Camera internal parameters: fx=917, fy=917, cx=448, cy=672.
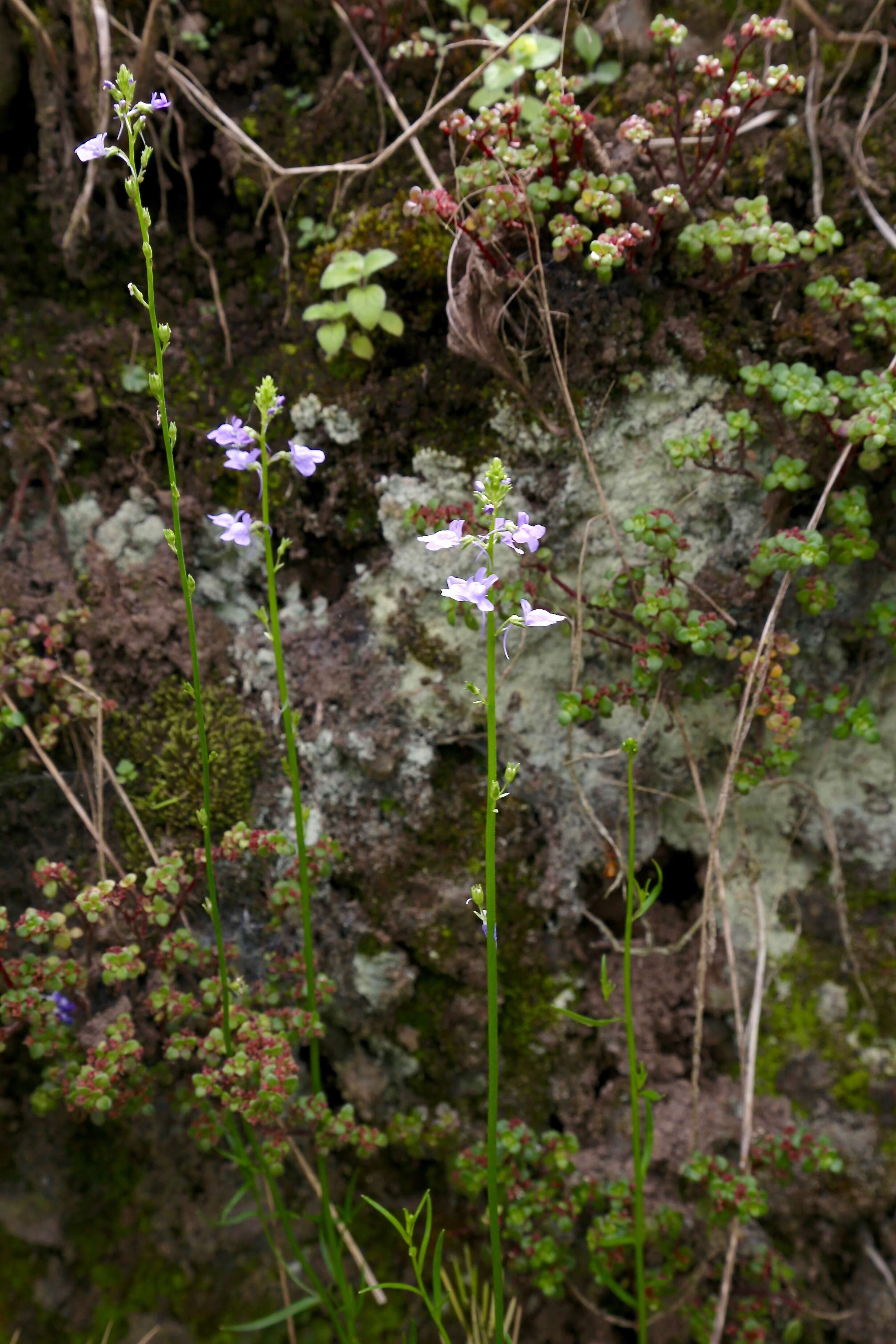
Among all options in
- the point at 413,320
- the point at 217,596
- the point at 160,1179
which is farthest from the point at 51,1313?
the point at 413,320

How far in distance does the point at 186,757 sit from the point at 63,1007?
64 cm

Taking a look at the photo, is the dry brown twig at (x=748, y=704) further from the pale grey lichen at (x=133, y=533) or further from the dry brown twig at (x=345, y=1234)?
the pale grey lichen at (x=133, y=533)

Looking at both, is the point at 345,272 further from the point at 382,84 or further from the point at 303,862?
the point at 303,862

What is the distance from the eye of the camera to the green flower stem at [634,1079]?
5.24 feet

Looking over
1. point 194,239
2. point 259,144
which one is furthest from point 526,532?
point 259,144

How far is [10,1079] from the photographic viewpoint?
8.16 ft

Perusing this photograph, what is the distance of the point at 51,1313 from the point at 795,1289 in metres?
1.97

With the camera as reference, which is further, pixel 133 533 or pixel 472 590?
pixel 133 533

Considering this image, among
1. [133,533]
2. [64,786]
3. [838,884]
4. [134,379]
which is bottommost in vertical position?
[838,884]

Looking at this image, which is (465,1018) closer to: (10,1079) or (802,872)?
(802,872)

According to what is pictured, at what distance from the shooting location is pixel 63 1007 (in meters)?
2.13

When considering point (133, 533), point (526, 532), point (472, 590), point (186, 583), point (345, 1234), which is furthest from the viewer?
point (133, 533)

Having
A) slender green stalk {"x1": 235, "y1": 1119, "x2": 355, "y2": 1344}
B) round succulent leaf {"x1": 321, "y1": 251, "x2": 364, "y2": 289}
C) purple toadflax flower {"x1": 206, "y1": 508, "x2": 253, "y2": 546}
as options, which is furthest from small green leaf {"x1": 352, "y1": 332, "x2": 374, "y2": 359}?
slender green stalk {"x1": 235, "y1": 1119, "x2": 355, "y2": 1344}

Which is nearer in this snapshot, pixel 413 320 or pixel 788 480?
pixel 788 480
